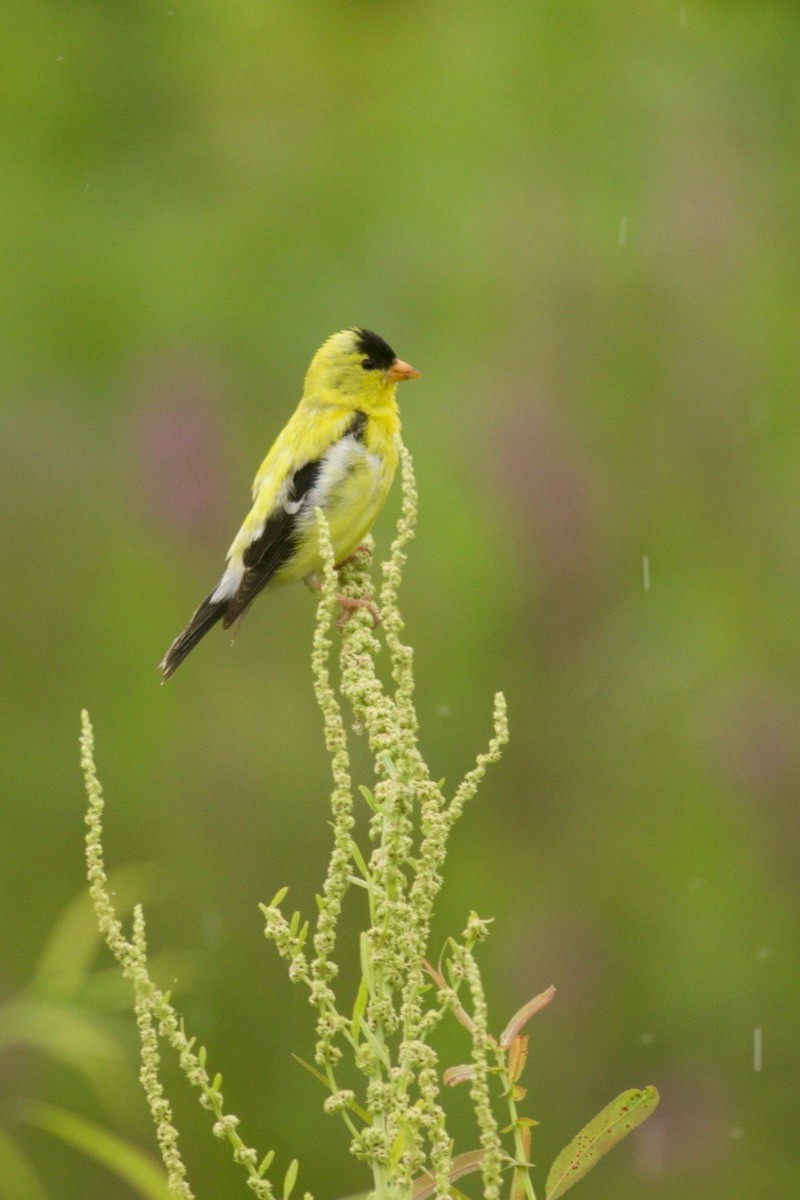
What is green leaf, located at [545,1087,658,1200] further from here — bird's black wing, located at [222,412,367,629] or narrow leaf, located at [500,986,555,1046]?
bird's black wing, located at [222,412,367,629]

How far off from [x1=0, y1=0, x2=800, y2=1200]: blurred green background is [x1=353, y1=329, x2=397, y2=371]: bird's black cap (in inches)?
36.3

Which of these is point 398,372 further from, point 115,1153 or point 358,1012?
point 358,1012

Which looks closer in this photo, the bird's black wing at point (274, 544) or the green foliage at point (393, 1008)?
the green foliage at point (393, 1008)

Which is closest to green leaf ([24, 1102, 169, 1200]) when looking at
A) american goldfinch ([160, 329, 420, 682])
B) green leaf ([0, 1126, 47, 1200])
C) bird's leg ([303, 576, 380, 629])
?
green leaf ([0, 1126, 47, 1200])

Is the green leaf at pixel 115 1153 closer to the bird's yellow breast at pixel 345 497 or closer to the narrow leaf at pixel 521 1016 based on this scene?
the narrow leaf at pixel 521 1016

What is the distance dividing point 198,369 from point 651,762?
5.51 feet

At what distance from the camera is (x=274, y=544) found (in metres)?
3.07

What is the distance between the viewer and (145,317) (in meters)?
4.52

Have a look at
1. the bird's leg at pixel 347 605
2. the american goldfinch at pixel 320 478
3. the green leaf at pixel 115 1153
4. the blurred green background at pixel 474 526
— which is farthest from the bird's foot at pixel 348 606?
the blurred green background at pixel 474 526

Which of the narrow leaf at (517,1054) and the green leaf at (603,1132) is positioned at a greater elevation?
the narrow leaf at (517,1054)

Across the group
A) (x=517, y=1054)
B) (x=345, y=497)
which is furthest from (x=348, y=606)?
(x=517, y=1054)

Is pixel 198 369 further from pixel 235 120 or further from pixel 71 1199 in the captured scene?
pixel 71 1199

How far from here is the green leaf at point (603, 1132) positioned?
1142 mm

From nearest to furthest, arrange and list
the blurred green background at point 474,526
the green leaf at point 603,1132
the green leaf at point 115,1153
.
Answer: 1. the green leaf at point 603,1132
2. the green leaf at point 115,1153
3. the blurred green background at point 474,526
